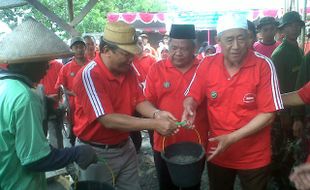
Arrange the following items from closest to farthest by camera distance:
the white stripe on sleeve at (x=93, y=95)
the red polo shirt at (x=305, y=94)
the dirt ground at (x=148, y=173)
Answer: the white stripe on sleeve at (x=93, y=95), the red polo shirt at (x=305, y=94), the dirt ground at (x=148, y=173)

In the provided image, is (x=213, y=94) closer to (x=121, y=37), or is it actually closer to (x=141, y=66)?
(x=121, y=37)

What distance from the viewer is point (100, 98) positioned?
2.94 meters

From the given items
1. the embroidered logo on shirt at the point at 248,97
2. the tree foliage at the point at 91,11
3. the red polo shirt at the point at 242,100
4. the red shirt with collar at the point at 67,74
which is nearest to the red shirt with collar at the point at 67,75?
the red shirt with collar at the point at 67,74

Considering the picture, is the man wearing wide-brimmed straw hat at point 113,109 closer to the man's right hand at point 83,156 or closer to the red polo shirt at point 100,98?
the red polo shirt at point 100,98

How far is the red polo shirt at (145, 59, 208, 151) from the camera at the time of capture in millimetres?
3605

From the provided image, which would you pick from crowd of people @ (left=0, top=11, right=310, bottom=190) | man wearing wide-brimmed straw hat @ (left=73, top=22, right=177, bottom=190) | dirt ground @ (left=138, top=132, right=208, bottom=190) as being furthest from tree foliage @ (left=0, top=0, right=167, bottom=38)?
man wearing wide-brimmed straw hat @ (left=73, top=22, right=177, bottom=190)

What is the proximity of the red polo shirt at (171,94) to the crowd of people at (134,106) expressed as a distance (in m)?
0.01

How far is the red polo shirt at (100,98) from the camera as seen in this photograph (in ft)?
9.67

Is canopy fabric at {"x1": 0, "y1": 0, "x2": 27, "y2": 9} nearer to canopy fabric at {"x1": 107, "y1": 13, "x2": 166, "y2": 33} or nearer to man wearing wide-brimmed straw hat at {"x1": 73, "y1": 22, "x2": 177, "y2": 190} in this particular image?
man wearing wide-brimmed straw hat at {"x1": 73, "y1": 22, "x2": 177, "y2": 190}

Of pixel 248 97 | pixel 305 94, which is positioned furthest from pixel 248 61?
pixel 305 94

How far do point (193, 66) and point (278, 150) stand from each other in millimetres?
1818

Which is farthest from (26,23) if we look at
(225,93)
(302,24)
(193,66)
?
(302,24)

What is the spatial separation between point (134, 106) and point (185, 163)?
1019 millimetres

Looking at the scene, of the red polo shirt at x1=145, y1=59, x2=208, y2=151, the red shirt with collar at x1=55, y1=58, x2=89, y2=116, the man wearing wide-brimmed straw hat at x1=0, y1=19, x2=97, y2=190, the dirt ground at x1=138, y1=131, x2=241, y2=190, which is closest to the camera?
the man wearing wide-brimmed straw hat at x1=0, y1=19, x2=97, y2=190
